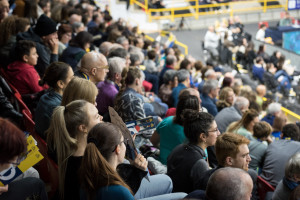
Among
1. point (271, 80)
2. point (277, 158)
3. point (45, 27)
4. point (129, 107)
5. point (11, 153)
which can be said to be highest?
point (45, 27)

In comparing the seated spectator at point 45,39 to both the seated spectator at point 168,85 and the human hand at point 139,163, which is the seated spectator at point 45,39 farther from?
the human hand at point 139,163

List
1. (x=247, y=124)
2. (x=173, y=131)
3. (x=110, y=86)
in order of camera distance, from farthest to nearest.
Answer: (x=247, y=124), (x=110, y=86), (x=173, y=131)

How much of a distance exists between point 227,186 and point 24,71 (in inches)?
135

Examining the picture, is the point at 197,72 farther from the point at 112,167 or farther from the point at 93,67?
the point at 112,167

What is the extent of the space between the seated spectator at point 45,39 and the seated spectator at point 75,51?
0.35m

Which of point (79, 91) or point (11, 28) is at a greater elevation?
point (11, 28)

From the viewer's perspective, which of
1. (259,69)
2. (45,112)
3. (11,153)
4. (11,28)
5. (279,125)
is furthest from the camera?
(259,69)

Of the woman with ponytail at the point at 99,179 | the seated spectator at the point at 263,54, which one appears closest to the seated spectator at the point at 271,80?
the seated spectator at the point at 263,54

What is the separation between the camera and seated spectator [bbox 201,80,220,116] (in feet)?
21.2

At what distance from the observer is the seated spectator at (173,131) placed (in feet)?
14.5

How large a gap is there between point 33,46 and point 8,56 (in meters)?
0.63

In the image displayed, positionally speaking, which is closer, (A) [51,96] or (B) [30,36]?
(A) [51,96]

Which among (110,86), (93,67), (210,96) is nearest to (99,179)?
(93,67)

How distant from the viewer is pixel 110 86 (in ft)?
17.1
